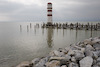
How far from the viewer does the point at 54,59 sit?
18.5ft

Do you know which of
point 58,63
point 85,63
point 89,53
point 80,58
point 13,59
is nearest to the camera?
point 85,63

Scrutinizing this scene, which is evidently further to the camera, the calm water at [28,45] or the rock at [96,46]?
the calm water at [28,45]

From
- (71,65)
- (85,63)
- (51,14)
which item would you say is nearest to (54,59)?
(71,65)

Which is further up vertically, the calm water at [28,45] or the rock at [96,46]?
the rock at [96,46]

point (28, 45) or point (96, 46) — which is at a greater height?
point (96, 46)

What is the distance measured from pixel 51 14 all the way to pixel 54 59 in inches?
1293

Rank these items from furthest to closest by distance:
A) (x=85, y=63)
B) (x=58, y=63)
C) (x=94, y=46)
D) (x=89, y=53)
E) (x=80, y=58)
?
1. (x=94, y=46)
2. (x=89, y=53)
3. (x=80, y=58)
4. (x=58, y=63)
5. (x=85, y=63)

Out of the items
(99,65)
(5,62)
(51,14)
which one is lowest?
(5,62)

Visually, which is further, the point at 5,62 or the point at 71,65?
the point at 5,62

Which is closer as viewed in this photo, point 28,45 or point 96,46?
point 96,46

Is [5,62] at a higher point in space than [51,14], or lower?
lower

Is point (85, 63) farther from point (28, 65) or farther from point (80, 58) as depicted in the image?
point (28, 65)

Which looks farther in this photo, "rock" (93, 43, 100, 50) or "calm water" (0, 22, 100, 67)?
"calm water" (0, 22, 100, 67)

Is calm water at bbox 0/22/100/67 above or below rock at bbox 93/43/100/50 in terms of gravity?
below
